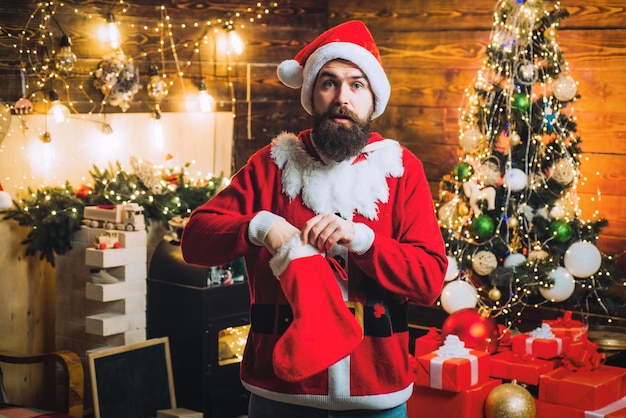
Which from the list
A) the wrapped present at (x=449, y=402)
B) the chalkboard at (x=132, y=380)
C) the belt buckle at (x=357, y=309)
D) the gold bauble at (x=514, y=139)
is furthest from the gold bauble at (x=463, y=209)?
the belt buckle at (x=357, y=309)

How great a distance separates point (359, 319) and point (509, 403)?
1.59m

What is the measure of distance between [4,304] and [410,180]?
3.03 meters

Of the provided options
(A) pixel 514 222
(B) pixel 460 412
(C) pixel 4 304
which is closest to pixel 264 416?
(B) pixel 460 412

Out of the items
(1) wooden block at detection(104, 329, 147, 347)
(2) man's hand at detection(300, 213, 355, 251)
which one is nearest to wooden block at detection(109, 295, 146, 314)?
(1) wooden block at detection(104, 329, 147, 347)

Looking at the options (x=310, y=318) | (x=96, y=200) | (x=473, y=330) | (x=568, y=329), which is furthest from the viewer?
(x=96, y=200)

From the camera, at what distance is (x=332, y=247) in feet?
5.85

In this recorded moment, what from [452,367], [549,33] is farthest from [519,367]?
[549,33]

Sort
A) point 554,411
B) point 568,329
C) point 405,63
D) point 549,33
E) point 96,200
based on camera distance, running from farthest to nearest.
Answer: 1. point 405,63
2. point 96,200
3. point 549,33
4. point 568,329
5. point 554,411

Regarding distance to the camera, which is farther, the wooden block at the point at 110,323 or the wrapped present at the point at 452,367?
the wooden block at the point at 110,323

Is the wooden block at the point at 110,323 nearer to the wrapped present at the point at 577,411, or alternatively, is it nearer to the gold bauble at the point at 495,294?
the gold bauble at the point at 495,294

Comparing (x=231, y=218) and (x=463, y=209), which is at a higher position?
(x=231, y=218)

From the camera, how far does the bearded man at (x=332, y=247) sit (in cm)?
171

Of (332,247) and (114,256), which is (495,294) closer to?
(114,256)

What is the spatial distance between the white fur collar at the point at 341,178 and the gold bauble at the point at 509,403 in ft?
5.08
